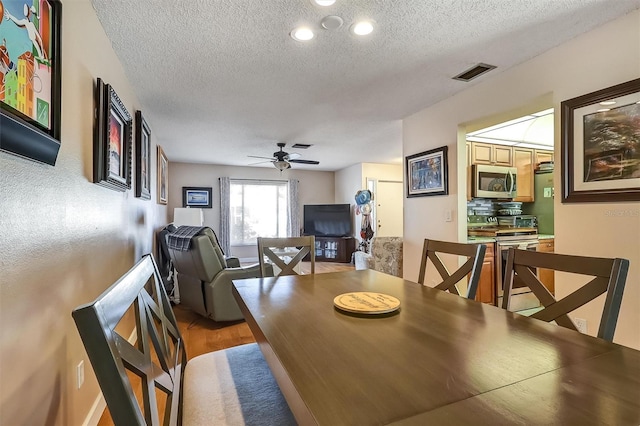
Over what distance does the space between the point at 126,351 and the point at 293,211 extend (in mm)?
7040

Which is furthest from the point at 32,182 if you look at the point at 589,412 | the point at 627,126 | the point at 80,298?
the point at 627,126

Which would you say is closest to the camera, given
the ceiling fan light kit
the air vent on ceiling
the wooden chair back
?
the wooden chair back

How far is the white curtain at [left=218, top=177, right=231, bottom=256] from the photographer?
7031mm

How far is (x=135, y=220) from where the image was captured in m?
2.96

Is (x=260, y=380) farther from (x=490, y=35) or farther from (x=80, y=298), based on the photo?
(x=490, y=35)

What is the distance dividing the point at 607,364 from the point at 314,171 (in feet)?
24.6

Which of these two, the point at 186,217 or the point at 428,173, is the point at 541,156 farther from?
the point at 186,217

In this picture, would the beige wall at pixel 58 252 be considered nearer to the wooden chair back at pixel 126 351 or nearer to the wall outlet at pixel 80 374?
the wall outlet at pixel 80 374

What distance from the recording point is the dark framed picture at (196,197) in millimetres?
6871

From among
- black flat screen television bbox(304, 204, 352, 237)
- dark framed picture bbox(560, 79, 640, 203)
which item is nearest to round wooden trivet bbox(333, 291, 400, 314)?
dark framed picture bbox(560, 79, 640, 203)

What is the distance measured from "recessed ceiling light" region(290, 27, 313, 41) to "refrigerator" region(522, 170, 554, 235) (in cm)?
408

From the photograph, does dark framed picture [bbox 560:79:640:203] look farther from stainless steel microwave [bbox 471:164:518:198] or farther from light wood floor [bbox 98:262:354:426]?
light wood floor [bbox 98:262:354:426]

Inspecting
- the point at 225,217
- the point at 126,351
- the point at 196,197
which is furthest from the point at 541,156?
the point at 196,197

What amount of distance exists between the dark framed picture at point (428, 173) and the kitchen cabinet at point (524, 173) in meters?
1.71
